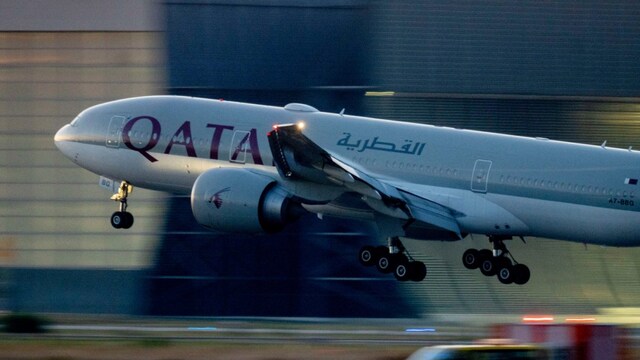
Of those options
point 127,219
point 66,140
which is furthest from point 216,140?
point 66,140

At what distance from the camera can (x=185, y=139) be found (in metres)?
43.4

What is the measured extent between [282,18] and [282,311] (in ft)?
40.9

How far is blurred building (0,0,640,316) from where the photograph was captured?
179 ft

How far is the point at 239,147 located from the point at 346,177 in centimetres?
468

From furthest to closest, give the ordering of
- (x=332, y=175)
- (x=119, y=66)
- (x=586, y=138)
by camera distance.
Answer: (x=119, y=66)
(x=586, y=138)
(x=332, y=175)

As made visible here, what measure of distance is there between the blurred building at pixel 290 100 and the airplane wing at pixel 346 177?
13107 millimetres

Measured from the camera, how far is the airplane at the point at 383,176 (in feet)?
129

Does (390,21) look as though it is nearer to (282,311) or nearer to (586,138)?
(586,138)

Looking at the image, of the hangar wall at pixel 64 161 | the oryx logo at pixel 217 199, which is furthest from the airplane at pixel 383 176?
the hangar wall at pixel 64 161

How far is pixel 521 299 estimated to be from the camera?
54594mm

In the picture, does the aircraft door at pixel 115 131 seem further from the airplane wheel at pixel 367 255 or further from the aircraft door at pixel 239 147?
the airplane wheel at pixel 367 255

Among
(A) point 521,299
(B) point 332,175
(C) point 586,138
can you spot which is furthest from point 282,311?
(B) point 332,175

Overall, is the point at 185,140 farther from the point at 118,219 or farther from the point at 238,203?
the point at 118,219

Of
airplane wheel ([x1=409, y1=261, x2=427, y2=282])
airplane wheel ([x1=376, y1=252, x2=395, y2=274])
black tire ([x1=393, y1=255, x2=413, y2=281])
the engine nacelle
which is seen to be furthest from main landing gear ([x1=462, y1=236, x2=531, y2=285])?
the engine nacelle
